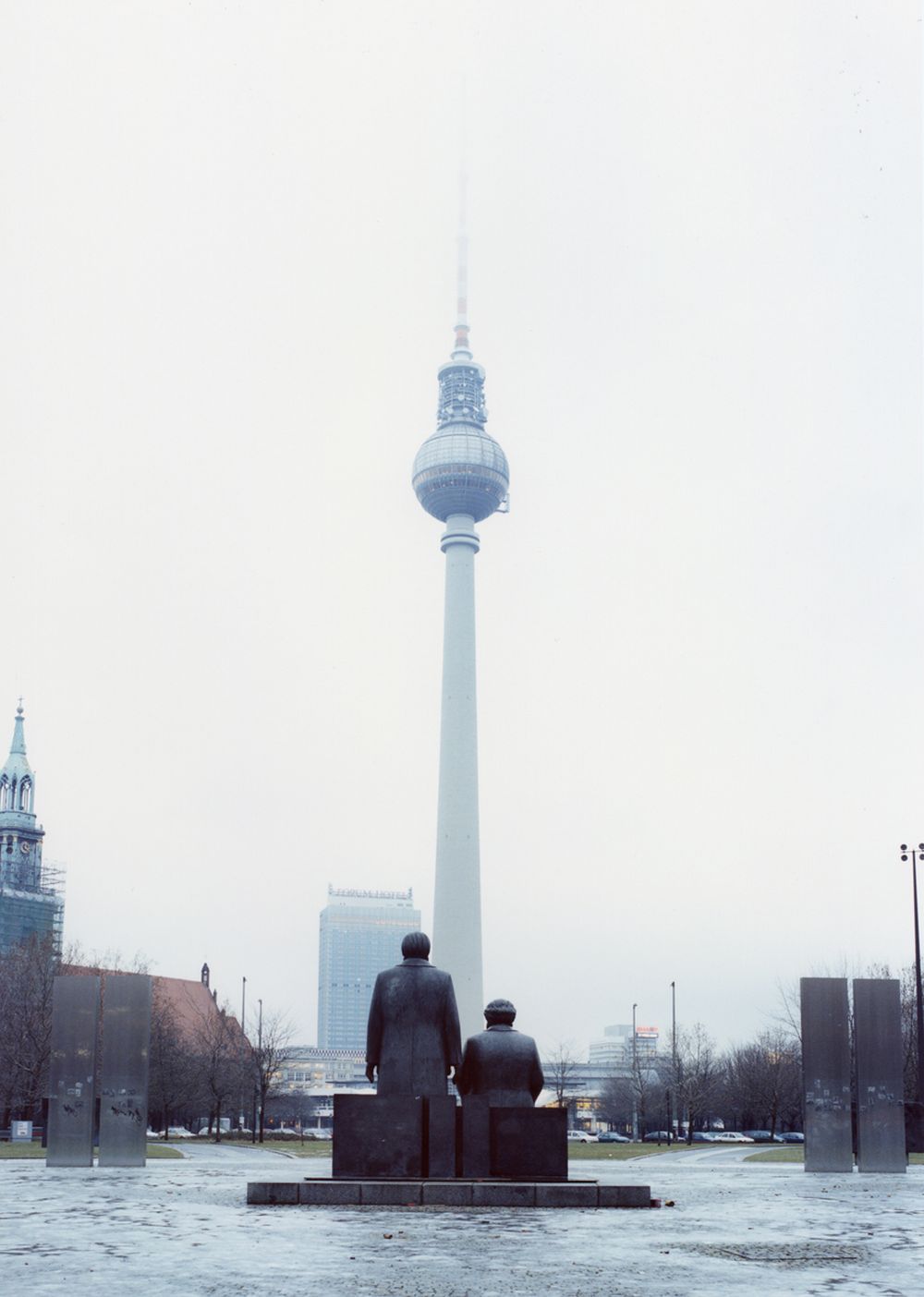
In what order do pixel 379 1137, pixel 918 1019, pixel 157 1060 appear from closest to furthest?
pixel 379 1137 < pixel 918 1019 < pixel 157 1060

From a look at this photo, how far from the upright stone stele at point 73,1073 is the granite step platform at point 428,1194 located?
421 inches

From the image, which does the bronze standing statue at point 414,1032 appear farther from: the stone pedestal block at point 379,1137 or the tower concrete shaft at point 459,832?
the tower concrete shaft at point 459,832

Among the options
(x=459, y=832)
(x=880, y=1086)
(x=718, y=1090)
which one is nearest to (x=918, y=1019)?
(x=880, y=1086)

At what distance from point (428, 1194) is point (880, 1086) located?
12.4 m

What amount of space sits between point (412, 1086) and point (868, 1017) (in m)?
11.5

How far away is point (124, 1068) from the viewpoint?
25.3 meters

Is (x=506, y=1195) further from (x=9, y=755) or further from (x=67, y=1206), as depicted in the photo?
(x=9, y=755)

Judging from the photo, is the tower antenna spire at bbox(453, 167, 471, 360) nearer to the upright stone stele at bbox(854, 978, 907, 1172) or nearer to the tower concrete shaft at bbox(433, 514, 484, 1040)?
the tower concrete shaft at bbox(433, 514, 484, 1040)

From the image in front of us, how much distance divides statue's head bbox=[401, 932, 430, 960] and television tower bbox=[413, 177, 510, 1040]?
336 feet

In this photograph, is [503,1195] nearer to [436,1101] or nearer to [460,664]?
[436,1101]

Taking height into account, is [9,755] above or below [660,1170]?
above

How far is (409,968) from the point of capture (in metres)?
16.9

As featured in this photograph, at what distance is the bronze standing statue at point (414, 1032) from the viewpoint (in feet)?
53.9

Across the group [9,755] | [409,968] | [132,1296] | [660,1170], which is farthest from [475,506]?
[132,1296]
